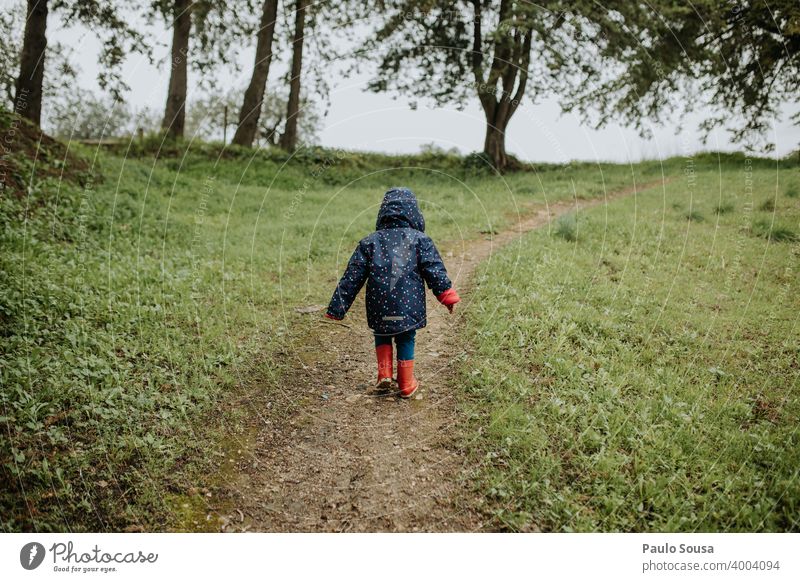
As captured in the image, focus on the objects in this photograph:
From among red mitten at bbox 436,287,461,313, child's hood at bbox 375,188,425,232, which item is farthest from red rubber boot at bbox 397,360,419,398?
child's hood at bbox 375,188,425,232

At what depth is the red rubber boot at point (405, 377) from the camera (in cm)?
480

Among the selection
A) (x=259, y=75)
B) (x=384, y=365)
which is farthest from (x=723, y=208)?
(x=259, y=75)

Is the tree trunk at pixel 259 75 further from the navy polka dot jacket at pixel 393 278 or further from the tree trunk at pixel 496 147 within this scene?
the navy polka dot jacket at pixel 393 278

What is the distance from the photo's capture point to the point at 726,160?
19484mm

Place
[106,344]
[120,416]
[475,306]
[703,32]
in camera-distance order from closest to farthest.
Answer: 1. [120,416]
2. [106,344]
3. [475,306]
4. [703,32]

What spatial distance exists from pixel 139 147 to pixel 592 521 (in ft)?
63.5

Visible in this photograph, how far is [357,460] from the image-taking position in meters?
3.94

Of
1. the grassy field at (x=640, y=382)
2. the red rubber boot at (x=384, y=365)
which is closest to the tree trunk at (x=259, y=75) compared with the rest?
the grassy field at (x=640, y=382)

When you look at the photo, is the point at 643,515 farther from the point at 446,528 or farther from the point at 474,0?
the point at 474,0

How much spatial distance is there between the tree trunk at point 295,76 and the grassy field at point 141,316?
775 cm

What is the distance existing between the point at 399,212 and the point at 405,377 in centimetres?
172

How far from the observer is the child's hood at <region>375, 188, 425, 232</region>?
15.9ft

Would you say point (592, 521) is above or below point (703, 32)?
below

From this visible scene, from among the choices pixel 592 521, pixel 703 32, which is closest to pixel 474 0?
pixel 703 32
